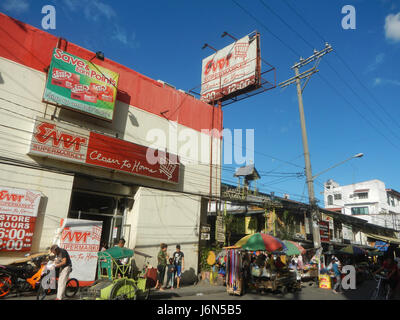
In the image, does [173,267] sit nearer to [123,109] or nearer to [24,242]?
[24,242]

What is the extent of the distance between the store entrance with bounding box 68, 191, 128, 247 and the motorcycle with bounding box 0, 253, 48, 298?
4.39 meters

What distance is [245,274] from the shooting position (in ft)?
41.5

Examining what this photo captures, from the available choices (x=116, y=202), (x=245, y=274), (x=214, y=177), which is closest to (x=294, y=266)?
(x=245, y=274)

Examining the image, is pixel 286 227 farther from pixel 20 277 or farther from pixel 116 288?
pixel 20 277

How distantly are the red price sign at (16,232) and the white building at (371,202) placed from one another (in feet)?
163

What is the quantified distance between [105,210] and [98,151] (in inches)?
154

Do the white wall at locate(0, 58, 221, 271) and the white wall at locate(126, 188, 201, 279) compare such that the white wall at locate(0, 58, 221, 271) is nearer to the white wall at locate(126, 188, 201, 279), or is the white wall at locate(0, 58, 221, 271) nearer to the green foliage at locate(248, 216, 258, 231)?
the white wall at locate(126, 188, 201, 279)

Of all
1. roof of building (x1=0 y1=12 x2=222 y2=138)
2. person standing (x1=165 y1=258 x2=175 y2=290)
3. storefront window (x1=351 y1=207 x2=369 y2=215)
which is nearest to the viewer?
roof of building (x1=0 y1=12 x2=222 y2=138)

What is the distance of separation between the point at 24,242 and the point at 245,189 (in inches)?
654

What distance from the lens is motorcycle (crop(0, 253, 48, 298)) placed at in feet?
28.6

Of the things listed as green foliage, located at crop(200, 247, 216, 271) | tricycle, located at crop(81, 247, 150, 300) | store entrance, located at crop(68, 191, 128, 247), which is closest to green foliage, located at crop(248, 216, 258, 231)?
green foliage, located at crop(200, 247, 216, 271)

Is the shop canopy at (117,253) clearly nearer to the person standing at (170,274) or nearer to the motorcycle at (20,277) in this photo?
the motorcycle at (20,277)

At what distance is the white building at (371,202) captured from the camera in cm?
4784

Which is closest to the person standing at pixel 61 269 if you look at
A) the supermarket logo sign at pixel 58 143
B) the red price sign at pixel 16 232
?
the red price sign at pixel 16 232
